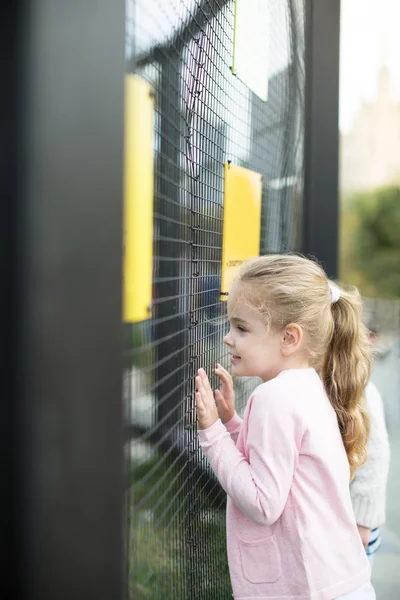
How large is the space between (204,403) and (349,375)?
0.34m

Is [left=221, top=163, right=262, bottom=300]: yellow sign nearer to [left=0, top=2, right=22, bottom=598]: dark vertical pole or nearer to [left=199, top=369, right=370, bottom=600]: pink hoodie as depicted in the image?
[left=199, top=369, right=370, bottom=600]: pink hoodie

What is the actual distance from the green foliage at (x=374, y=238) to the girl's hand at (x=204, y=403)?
10680 mm

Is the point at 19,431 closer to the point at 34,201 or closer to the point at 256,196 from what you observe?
the point at 34,201

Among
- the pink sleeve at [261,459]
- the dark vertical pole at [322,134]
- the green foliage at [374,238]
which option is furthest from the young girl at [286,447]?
the green foliage at [374,238]

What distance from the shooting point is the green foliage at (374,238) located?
1180 centimetres

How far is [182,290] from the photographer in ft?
3.43

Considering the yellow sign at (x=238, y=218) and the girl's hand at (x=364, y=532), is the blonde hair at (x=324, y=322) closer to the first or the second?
the yellow sign at (x=238, y=218)

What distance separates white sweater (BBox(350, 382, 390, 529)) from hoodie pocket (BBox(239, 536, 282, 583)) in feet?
1.52

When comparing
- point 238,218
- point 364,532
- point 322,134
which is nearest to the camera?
point 238,218

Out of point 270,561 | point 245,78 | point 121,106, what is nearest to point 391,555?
point 270,561

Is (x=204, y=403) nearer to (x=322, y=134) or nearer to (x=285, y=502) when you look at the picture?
(x=285, y=502)

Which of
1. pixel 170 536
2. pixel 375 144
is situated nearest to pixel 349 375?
pixel 170 536

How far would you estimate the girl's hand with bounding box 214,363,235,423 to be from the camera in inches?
49.3

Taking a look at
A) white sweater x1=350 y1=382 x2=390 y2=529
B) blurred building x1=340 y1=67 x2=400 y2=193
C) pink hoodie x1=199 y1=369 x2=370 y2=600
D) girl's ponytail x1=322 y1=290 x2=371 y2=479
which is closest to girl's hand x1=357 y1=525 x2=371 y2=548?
white sweater x1=350 y1=382 x2=390 y2=529
